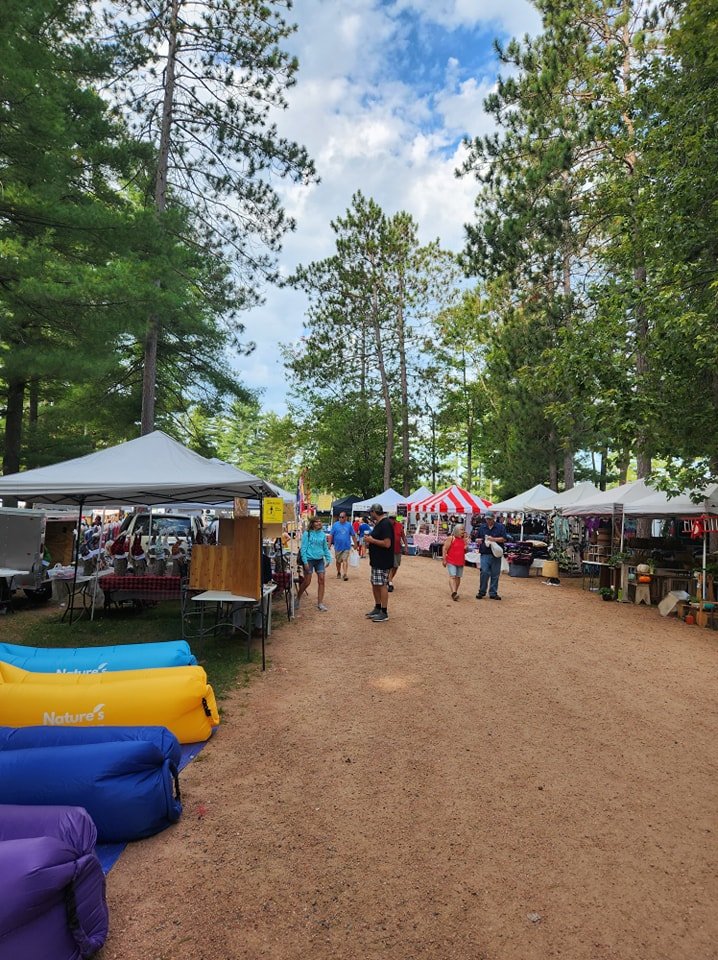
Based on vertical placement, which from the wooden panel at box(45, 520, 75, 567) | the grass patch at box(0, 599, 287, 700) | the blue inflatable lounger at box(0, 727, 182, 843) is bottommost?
the grass patch at box(0, 599, 287, 700)

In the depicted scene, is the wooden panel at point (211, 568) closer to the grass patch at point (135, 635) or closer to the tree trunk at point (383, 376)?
the grass patch at point (135, 635)

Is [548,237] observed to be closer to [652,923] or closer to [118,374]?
[118,374]

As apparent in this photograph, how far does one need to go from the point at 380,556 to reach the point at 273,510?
8.05 feet

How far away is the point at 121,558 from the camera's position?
967 centimetres

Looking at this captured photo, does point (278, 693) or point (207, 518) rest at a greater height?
point (207, 518)

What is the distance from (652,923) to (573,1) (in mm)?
17070

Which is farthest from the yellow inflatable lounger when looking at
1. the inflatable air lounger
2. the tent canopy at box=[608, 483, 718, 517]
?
the tent canopy at box=[608, 483, 718, 517]

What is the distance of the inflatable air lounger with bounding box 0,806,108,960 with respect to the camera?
1895 millimetres

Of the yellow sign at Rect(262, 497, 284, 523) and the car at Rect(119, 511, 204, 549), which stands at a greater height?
the yellow sign at Rect(262, 497, 284, 523)

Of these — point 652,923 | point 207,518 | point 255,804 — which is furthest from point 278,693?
point 207,518

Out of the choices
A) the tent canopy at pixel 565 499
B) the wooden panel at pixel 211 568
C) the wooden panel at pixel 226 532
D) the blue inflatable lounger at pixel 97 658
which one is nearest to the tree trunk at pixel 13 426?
the wooden panel at pixel 226 532

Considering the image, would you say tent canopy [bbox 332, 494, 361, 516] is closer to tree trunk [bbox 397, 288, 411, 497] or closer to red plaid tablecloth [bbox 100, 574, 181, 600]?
tree trunk [bbox 397, 288, 411, 497]

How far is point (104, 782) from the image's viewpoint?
286 cm

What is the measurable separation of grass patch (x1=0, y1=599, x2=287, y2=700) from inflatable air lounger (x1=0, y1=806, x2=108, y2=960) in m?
2.97
